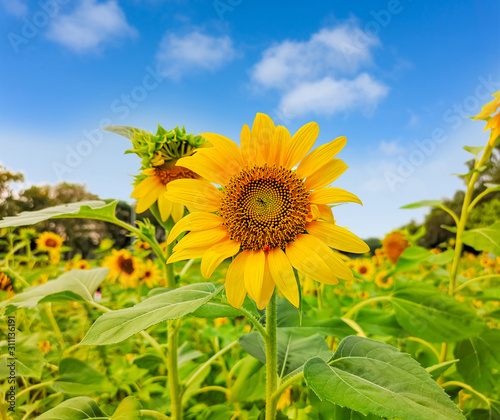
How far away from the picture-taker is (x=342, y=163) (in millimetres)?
752

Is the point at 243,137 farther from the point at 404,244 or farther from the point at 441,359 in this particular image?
the point at 404,244

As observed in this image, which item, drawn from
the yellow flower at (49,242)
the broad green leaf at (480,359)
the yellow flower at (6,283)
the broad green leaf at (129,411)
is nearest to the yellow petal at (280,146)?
the broad green leaf at (129,411)

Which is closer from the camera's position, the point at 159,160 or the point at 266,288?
the point at 266,288

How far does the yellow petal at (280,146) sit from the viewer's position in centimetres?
77

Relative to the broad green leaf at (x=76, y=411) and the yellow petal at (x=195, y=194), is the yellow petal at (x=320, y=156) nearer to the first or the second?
the yellow petal at (x=195, y=194)

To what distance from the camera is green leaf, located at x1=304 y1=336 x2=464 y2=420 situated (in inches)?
21.5

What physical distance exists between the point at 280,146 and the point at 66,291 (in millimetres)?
669

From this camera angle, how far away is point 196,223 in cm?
76

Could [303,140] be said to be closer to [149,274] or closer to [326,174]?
[326,174]

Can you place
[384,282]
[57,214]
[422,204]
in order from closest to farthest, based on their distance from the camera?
[57,214]
[422,204]
[384,282]

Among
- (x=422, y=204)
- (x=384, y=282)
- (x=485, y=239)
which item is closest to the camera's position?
(x=485, y=239)

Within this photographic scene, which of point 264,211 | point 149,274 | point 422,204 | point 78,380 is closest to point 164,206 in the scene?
point 264,211

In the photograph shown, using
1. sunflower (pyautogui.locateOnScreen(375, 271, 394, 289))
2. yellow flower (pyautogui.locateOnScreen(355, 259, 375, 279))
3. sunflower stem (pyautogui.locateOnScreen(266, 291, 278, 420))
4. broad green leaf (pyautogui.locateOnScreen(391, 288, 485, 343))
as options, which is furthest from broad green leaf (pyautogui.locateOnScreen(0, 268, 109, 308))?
yellow flower (pyautogui.locateOnScreen(355, 259, 375, 279))

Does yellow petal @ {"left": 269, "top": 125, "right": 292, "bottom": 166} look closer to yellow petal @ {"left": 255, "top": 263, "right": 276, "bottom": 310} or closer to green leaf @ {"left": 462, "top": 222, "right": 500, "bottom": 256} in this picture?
yellow petal @ {"left": 255, "top": 263, "right": 276, "bottom": 310}
